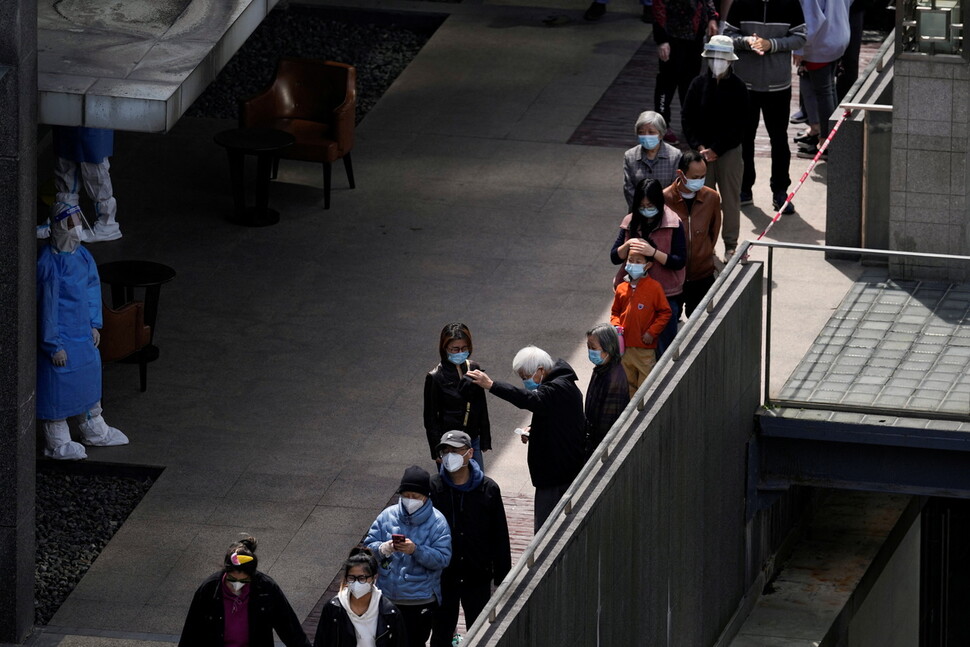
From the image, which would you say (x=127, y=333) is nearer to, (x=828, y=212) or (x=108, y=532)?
(x=108, y=532)

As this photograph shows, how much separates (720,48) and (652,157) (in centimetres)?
134

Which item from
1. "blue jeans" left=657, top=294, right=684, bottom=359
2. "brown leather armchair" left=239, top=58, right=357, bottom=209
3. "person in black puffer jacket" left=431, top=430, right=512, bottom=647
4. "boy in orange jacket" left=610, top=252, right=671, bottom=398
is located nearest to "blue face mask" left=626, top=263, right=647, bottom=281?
"boy in orange jacket" left=610, top=252, right=671, bottom=398

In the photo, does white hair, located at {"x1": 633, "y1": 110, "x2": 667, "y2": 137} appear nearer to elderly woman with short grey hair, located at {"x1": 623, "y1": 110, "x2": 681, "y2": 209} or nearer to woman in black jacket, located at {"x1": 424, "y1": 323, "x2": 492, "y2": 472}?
elderly woman with short grey hair, located at {"x1": 623, "y1": 110, "x2": 681, "y2": 209}

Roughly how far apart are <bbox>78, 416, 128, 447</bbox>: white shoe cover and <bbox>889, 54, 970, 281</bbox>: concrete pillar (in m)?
6.20

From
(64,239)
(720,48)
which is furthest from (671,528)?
(720,48)

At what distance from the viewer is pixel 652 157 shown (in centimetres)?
1616

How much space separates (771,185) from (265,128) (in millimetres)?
4936

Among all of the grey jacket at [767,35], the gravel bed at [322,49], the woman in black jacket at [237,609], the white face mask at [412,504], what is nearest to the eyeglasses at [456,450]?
the white face mask at [412,504]

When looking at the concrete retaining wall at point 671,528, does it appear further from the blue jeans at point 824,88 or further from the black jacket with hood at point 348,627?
the blue jeans at point 824,88

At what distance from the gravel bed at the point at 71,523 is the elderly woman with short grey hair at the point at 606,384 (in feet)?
12.4

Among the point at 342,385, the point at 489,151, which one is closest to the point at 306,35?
the point at 489,151

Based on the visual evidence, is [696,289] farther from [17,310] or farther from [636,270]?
[17,310]

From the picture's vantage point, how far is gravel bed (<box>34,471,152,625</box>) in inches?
557

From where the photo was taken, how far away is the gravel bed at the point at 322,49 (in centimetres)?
2366
